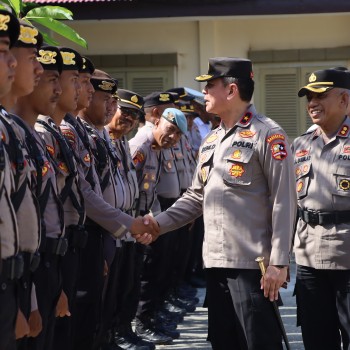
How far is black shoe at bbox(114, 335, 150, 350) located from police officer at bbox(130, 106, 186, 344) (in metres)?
0.59

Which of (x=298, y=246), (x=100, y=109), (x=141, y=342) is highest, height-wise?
(x=100, y=109)

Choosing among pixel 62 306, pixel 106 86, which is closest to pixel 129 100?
pixel 106 86

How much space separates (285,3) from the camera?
1465 cm

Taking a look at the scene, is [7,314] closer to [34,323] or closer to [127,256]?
[34,323]

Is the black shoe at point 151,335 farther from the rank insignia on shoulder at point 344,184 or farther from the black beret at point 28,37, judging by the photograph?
the black beret at point 28,37

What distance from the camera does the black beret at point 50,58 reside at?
607 centimetres

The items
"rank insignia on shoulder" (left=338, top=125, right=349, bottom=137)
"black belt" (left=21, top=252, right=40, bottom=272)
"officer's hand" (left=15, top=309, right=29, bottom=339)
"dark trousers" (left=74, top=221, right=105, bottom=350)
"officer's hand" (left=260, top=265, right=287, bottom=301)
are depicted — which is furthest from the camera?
"dark trousers" (left=74, top=221, right=105, bottom=350)

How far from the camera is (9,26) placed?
4.72m

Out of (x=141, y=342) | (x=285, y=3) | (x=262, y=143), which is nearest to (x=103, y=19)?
(x=285, y=3)

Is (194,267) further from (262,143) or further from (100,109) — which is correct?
(262,143)

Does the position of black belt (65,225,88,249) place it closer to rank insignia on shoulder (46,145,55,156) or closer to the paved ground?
rank insignia on shoulder (46,145,55,156)

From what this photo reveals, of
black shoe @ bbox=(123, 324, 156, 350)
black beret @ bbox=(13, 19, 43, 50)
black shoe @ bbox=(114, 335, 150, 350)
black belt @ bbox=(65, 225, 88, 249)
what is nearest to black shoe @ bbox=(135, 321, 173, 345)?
black shoe @ bbox=(123, 324, 156, 350)

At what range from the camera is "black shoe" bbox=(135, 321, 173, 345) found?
8.92 m

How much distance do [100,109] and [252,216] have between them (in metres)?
2.03
